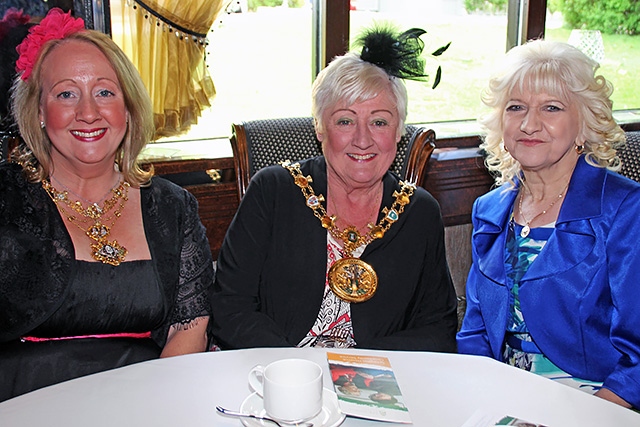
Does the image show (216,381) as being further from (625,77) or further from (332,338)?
(625,77)

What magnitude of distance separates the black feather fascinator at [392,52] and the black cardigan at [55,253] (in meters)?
0.71

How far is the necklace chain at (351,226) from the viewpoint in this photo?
6.64 ft

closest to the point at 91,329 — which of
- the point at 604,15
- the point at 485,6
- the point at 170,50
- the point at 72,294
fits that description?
the point at 72,294

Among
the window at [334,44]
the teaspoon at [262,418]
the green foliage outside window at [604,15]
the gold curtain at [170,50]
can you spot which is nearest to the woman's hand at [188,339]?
the teaspoon at [262,418]

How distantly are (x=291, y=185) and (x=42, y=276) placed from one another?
0.75 metres

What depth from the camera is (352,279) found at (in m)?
1.97

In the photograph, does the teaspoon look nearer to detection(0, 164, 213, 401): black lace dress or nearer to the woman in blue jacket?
detection(0, 164, 213, 401): black lace dress

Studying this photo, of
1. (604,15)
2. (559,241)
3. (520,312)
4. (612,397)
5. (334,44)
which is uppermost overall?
(604,15)

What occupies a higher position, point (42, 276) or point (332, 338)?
Answer: point (42, 276)

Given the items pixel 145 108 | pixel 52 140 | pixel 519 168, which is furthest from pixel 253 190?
pixel 519 168

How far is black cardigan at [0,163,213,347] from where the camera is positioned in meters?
1.76

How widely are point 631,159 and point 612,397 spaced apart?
0.82 m

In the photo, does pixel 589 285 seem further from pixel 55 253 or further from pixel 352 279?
pixel 55 253

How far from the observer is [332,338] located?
6.54ft
